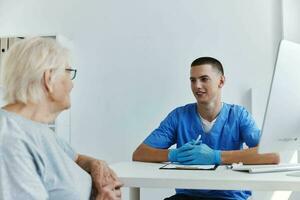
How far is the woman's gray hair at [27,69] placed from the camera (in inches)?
39.8

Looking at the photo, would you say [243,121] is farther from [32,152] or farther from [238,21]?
[32,152]

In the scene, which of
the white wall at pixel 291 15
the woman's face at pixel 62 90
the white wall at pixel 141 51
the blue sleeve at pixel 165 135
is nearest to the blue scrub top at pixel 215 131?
the blue sleeve at pixel 165 135

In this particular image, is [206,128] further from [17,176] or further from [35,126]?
[17,176]

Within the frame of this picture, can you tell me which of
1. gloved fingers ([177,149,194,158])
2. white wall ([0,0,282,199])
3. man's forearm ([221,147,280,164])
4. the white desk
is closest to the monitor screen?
the white desk

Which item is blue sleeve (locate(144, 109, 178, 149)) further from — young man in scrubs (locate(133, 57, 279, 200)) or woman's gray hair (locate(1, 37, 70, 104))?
woman's gray hair (locate(1, 37, 70, 104))

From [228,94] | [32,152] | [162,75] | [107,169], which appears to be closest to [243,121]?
[228,94]

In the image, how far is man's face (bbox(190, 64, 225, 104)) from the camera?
1989 millimetres

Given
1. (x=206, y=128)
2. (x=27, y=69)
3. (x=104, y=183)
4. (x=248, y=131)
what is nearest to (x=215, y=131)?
(x=206, y=128)

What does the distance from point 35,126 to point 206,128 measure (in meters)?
1.09

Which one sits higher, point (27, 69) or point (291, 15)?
point (291, 15)

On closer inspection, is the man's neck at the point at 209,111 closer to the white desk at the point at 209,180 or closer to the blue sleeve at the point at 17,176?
the white desk at the point at 209,180

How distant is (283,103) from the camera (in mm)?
1188

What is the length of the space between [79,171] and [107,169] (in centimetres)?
14

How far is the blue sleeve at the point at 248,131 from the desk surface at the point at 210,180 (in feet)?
1.72
